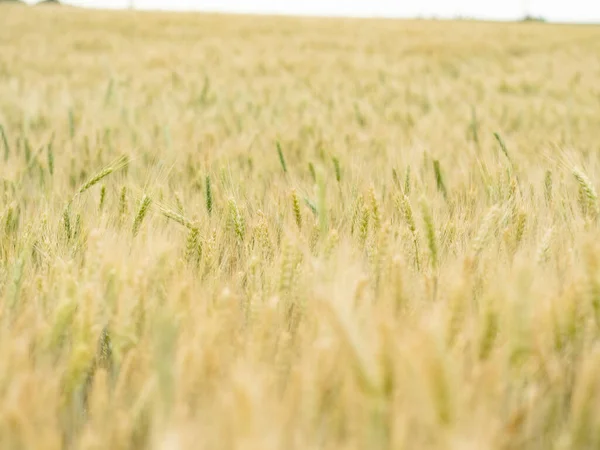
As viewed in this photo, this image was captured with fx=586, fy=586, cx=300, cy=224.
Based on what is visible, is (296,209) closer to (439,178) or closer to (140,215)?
(140,215)

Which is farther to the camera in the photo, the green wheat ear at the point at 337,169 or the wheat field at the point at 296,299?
the green wheat ear at the point at 337,169

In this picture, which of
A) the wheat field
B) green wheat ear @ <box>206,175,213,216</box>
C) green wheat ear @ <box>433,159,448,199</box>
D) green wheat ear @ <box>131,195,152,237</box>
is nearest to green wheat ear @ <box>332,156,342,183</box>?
the wheat field

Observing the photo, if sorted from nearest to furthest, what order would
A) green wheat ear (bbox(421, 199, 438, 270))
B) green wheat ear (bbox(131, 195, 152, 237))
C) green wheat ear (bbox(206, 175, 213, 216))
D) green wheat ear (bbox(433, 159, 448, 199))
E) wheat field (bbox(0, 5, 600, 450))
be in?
wheat field (bbox(0, 5, 600, 450)) < green wheat ear (bbox(421, 199, 438, 270)) < green wheat ear (bbox(131, 195, 152, 237)) < green wheat ear (bbox(206, 175, 213, 216)) < green wheat ear (bbox(433, 159, 448, 199))

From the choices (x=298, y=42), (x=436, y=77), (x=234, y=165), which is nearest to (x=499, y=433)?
(x=234, y=165)

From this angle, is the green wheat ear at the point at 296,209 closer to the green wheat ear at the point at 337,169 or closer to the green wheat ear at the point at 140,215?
the green wheat ear at the point at 140,215

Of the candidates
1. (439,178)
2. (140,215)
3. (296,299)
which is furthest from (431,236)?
(439,178)

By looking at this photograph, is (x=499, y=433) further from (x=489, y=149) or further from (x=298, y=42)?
(x=298, y=42)

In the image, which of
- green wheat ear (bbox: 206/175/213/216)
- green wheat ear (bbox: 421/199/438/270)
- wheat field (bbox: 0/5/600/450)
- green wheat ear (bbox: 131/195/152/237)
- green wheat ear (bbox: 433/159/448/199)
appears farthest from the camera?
green wheat ear (bbox: 433/159/448/199)

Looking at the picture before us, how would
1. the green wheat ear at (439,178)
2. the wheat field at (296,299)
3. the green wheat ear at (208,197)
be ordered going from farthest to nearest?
the green wheat ear at (439,178) < the green wheat ear at (208,197) < the wheat field at (296,299)

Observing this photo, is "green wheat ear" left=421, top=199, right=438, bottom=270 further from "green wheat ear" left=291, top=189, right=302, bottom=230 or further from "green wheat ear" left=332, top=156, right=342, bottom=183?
"green wheat ear" left=332, top=156, right=342, bottom=183

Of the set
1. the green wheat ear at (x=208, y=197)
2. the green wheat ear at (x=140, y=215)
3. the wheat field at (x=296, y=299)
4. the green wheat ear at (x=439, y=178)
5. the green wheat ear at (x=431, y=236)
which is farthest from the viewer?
the green wheat ear at (x=439, y=178)

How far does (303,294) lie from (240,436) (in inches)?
14.9

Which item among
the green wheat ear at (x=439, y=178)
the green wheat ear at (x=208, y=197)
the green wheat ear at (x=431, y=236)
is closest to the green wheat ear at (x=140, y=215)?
the green wheat ear at (x=208, y=197)

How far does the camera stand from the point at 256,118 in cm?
308
